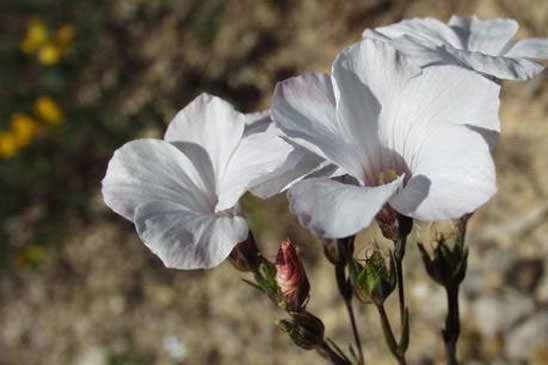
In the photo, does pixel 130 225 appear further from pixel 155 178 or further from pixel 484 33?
pixel 484 33

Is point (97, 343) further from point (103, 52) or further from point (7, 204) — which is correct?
point (103, 52)

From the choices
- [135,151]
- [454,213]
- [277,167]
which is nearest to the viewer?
[454,213]

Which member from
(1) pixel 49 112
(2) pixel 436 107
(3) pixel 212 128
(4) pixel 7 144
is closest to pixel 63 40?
(1) pixel 49 112

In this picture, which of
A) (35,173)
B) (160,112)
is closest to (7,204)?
(35,173)

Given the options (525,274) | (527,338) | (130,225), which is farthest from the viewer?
(130,225)

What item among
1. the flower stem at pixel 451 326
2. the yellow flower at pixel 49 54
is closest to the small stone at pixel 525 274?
the flower stem at pixel 451 326
